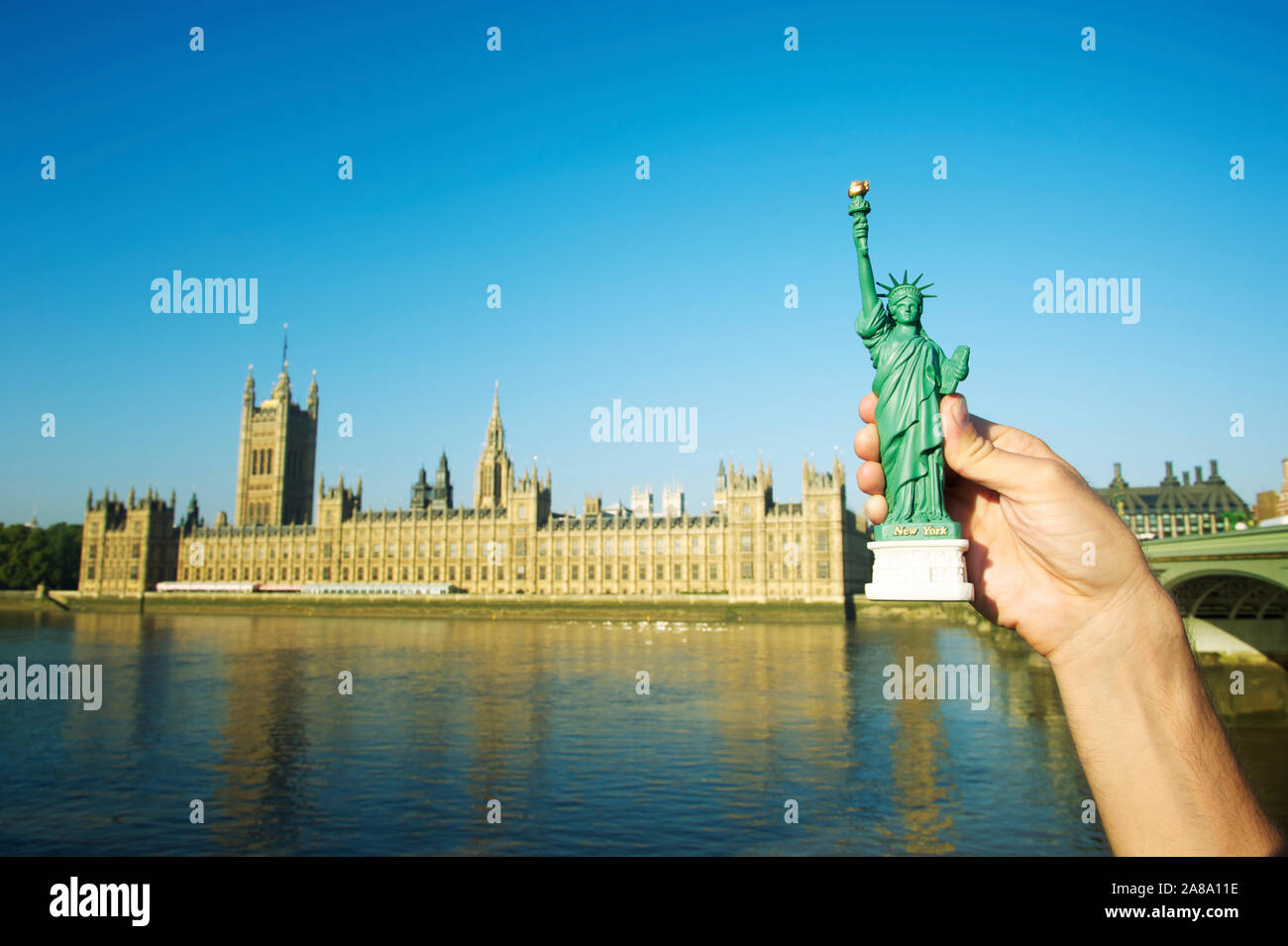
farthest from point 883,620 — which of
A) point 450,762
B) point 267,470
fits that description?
point 267,470

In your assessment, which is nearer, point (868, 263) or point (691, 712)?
point (868, 263)

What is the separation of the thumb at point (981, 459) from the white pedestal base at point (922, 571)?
74 centimetres

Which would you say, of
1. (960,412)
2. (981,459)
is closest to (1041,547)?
(981,459)

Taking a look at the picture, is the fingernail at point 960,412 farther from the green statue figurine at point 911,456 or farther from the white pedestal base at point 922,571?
the white pedestal base at point 922,571

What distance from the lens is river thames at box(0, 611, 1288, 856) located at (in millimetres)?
16688

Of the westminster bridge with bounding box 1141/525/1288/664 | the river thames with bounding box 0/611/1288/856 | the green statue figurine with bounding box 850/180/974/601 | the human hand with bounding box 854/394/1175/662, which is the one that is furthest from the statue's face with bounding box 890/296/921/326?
the westminster bridge with bounding box 1141/525/1288/664

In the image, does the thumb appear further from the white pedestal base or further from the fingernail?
the white pedestal base

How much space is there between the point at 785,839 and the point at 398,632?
186 feet

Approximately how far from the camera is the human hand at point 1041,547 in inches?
156

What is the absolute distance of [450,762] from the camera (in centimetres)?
2234

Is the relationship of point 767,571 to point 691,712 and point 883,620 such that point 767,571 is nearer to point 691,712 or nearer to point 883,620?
point 883,620

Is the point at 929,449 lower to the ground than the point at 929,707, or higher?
higher

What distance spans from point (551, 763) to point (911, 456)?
1855cm

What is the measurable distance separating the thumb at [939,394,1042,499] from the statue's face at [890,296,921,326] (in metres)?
1.45
